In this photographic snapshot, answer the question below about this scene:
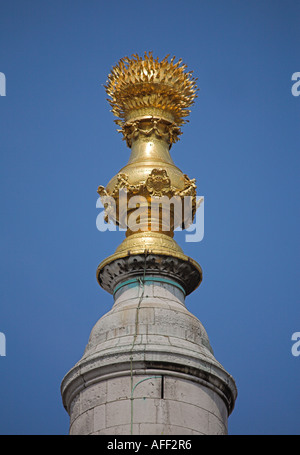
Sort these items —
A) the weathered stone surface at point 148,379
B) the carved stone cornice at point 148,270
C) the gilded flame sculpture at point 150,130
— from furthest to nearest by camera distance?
1. the gilded flame sculpture at point 150,130
2. the carved stone cornice at point 148,270
3. the weathered stone surface at point 148,379

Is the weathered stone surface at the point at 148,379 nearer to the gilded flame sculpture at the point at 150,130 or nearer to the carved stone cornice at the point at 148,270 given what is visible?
the carved stone cornice at the point at 148,270

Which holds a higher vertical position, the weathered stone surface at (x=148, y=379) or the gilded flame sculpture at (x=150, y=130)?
the gilded flame sculpture at (x=150, y=130)

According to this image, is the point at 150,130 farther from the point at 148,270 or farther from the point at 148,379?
the point at 148,379

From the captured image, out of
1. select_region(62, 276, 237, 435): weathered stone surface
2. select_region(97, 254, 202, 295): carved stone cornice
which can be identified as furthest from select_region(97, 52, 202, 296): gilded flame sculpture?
select_region(62, 276, 237, 435): weathered stone surface

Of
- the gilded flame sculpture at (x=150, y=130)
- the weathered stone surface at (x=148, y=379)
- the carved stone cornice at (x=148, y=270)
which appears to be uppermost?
the gilded flame sculpture at (x=150, y=130)

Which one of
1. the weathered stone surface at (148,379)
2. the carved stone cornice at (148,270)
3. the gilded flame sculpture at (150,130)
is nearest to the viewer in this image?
the weathered stone surface at (148,379)

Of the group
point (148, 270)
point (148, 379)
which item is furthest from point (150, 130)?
point (148, 379)

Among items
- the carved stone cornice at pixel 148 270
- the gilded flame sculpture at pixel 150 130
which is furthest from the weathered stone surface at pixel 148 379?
the gilded flame sculpture at pixel 150 130

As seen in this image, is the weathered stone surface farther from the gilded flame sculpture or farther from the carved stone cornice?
the gilded flame sculpture

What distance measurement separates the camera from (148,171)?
34.0 m

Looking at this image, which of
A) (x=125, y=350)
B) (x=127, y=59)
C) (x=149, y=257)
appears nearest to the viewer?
(x=125, y=350)

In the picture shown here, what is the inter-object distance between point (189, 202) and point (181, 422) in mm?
7901

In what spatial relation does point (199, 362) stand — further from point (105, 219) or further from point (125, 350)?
point (105, 219)
